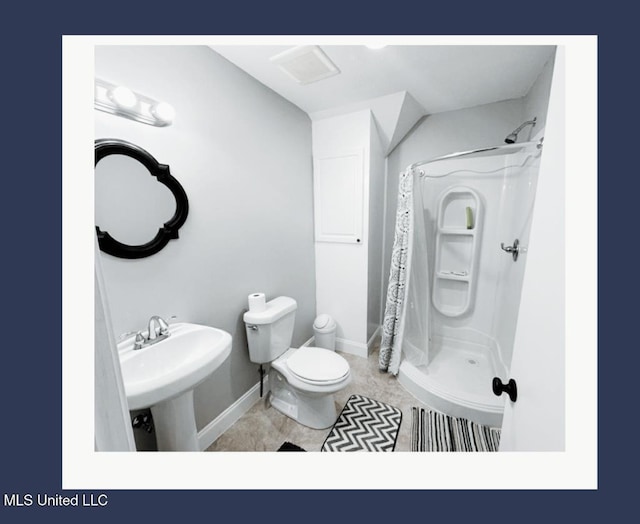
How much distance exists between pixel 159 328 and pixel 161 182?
0.67 metres

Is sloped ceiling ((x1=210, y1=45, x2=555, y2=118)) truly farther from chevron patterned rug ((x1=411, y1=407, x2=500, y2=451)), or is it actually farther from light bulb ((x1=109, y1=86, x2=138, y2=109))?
chevron patterned rug ((x1=411, y1=407, x2=500, y2=451))

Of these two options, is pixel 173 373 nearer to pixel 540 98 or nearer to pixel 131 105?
pixel 131 105

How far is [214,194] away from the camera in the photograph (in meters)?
1.35

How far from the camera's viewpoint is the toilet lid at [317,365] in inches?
55.6

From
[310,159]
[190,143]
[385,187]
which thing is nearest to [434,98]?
[385,187]

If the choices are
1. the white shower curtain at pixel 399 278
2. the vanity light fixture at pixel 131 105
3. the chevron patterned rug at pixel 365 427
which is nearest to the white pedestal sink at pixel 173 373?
the chevron patterned rug at pixel 365 427

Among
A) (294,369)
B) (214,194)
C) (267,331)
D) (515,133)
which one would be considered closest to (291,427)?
(294,369)

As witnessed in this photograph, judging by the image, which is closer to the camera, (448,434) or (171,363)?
(171,363)

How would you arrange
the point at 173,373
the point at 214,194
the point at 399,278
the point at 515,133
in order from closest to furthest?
the point at 173,373 → the point at 214,194 → the point at 515,133 → the point at 399,278

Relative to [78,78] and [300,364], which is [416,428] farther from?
[78,78]

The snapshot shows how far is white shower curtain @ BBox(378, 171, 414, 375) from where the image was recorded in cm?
181

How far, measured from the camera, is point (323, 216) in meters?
2.18

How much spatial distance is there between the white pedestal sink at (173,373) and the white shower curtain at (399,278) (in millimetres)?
1308

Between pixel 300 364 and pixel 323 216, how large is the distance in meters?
1.25
